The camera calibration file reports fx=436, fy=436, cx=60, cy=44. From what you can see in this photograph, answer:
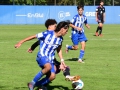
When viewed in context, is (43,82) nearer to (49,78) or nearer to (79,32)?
(49,78)

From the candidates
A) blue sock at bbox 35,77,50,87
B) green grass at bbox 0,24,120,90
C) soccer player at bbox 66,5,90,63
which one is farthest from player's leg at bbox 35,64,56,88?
soccer player at bbox 66,5,90,63

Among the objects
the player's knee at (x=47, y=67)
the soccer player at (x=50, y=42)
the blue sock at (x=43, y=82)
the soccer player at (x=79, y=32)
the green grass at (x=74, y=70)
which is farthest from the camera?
the soccer player at (x=79, y=32)

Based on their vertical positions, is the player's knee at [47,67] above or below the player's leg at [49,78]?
above

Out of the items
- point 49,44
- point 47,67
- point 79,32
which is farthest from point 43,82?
point 79,32

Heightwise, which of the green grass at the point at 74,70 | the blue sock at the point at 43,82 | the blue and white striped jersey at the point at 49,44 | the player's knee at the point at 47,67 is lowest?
the green grass at the point at 74,70

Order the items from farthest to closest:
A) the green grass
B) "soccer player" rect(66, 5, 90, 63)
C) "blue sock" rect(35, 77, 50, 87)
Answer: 1. "soccer player" rect(66, 5, 90, 63)
2. the green grass
3. "blue sock" rect(35, 77, 50, 87)

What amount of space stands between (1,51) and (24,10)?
96.4ft

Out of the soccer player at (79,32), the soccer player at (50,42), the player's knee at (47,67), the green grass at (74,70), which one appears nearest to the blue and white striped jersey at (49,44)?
the soccer player at (50,42)

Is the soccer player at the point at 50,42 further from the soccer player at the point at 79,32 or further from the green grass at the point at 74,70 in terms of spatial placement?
the soccer player at the point at 79,32

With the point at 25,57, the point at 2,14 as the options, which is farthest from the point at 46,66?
the point at 2,14

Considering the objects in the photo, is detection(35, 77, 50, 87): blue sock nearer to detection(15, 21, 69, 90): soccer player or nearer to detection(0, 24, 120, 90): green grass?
detection(15, 21, 69, 90): soccer player

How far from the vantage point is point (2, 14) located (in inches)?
1882

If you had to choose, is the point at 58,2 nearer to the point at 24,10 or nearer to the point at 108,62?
the point at 24,10

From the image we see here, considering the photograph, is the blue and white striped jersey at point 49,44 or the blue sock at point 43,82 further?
the blue sock at point 43,82
